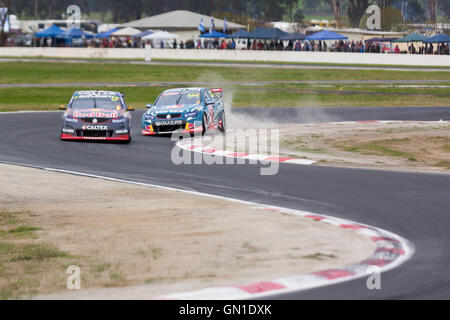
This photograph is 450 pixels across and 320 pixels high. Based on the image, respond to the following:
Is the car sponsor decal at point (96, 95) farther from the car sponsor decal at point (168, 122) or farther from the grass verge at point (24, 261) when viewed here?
the grass verge at point (24, 261)

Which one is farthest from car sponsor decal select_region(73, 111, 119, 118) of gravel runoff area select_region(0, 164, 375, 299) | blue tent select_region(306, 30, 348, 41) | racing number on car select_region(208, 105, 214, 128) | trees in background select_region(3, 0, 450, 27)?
trees in background select_region(3, 0, 450, 27)

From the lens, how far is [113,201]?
12234 mm

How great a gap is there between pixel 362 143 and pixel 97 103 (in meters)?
6.97

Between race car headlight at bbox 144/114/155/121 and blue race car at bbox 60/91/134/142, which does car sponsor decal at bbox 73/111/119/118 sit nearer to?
blue race car at bbox 60/91/134/142

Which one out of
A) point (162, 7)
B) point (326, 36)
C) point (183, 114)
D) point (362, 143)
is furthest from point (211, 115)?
point (162, 7)

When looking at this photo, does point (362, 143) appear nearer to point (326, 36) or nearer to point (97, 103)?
point (97, 103)

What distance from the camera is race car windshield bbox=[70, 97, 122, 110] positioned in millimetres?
21234

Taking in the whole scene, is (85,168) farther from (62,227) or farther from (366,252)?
(366,252)

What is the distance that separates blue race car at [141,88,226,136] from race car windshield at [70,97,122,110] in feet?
3.80

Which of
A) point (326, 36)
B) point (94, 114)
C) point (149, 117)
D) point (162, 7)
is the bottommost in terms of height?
point (149, 117)

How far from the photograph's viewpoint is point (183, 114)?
21969 mm

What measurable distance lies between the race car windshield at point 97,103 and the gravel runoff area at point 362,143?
268 centimetres

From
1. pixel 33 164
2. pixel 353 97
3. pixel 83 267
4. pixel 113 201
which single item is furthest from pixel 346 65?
pixel 83 267
